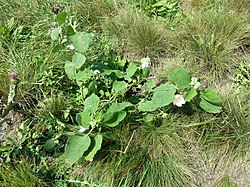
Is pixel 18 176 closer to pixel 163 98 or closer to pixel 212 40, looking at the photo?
pixel 163 98

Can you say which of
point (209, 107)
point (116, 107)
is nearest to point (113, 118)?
point (116, 107)

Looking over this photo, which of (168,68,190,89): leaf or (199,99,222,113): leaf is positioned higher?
(168,68,190,89): leaf

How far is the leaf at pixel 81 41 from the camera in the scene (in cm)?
208

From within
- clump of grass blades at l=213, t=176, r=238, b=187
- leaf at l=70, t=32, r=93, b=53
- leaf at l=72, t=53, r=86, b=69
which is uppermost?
leaf at l=70, t=32, r=93, b=53

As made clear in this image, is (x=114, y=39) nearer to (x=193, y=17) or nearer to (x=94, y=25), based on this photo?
(x=94, y=25)

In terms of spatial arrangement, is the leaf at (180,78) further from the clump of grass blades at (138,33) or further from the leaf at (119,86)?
the clump of grass blades at (138,33)

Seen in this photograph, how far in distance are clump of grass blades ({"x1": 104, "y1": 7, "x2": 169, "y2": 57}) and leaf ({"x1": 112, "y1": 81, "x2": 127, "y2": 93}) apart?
0.40 meters

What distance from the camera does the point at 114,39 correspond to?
102 inches

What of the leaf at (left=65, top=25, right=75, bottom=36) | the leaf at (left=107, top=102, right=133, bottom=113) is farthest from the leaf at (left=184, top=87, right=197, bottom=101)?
the leaf at (left=65, top=25, right=75, bottom=36)

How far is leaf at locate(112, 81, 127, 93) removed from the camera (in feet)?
7.12

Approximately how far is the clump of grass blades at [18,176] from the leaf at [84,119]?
1.15 ft

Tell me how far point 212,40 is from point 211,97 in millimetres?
506

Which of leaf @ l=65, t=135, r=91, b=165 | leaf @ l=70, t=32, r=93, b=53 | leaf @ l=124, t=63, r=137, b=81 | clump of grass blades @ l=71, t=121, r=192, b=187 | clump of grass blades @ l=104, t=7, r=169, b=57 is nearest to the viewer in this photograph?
leaf @ l=65, t=135, r=91, b=165

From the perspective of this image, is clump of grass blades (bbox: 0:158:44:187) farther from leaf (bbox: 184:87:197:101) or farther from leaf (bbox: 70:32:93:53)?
leaf (bbox: 184:87:197:101)
